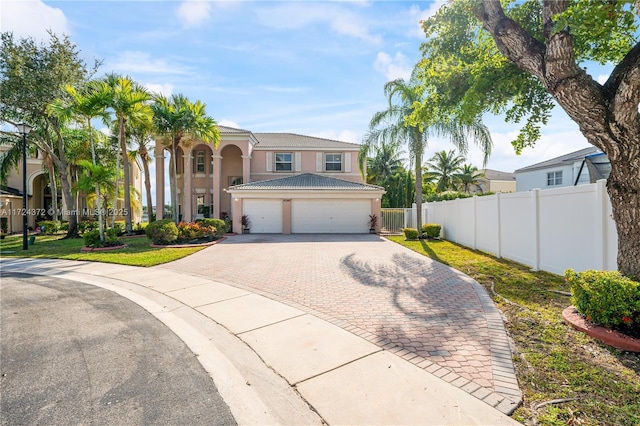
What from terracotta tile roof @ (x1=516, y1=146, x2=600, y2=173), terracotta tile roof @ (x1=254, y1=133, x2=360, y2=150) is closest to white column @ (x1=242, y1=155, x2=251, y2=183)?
terracotta tile roof @ (x1=254, y1=133, x2=360, y2=150)

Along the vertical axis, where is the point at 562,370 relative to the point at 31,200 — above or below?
below

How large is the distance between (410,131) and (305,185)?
8.02 m

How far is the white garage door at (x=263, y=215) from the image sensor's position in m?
20.8

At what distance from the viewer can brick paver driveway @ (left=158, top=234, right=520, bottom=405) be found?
3.68 m

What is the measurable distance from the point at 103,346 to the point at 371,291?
16.1 ft

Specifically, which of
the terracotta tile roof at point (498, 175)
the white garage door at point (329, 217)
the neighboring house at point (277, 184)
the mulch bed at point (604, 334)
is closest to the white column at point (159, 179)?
the neighboring house at point (277, 184)

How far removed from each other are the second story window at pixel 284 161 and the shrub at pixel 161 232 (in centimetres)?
1219

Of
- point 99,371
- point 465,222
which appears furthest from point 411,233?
point 99,371

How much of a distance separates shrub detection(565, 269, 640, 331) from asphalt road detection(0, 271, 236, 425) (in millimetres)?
4965

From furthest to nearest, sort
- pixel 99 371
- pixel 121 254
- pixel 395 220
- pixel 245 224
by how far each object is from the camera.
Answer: pixel 395 220
pixel 245 224
pixel 121 254
pixel 99 371

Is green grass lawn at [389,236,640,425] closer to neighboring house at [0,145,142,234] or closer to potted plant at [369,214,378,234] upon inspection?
potted plant at [369,214,378,234]

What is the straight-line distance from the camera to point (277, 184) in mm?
21703

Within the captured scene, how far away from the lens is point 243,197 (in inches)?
813

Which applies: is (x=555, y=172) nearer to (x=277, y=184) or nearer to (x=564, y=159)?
(x=564, y=159)
